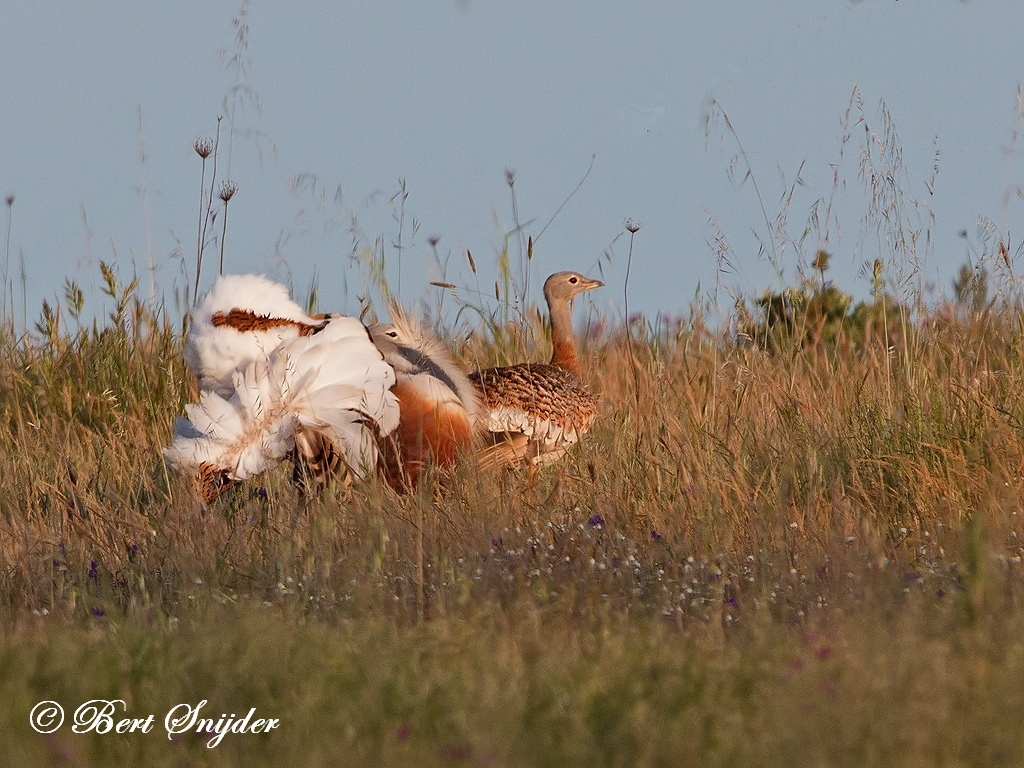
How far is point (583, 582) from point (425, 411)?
4.83 feet

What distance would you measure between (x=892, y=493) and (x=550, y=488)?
122cm

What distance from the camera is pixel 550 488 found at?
476cm

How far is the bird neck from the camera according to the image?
6.35 meters

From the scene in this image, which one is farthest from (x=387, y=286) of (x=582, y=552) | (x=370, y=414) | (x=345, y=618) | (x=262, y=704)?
(x=262, y=704)

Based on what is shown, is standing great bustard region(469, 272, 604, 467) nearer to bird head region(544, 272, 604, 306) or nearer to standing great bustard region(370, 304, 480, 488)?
standing great bustard region(370, 304, 480, 488)

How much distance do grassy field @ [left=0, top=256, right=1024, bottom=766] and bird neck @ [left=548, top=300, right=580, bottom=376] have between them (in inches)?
10.5

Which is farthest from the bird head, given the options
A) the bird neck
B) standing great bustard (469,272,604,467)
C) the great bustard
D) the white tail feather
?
the great bustard

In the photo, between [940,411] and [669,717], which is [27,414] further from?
[669,717]

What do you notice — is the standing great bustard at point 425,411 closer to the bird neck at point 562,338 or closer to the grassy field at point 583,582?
the grassy field at point 583,582

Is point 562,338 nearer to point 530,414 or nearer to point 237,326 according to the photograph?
point 530,414

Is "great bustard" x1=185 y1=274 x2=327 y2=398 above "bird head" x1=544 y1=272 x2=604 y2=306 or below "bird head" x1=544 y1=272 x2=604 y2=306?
below

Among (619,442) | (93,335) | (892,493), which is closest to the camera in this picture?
(892,493)

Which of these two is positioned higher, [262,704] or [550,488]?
[550,488]

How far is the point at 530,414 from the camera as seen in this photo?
5441 mm
